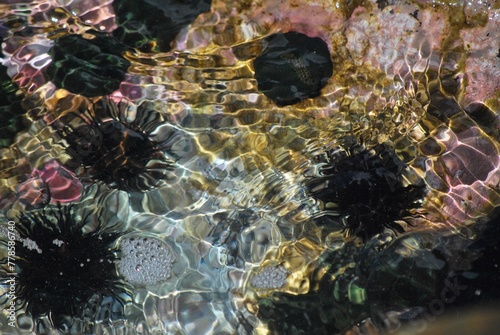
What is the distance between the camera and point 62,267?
11.1ft

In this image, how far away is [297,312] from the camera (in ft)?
12.2

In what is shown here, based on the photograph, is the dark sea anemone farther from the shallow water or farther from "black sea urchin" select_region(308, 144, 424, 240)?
"black sea urchin" select_region(308, 144, 424, 240)

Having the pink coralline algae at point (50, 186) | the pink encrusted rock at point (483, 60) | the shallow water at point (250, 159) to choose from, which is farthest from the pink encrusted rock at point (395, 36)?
the pink coralline algae at point (50, 186)

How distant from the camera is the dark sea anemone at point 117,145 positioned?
3.70m

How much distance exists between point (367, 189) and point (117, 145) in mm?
1852

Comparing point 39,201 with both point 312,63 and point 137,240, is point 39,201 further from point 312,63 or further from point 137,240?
point 312,63

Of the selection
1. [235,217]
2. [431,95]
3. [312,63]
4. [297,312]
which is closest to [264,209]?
[235,217]

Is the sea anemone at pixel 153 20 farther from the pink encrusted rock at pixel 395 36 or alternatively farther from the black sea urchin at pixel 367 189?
the black sea urchin at pixel 367 189

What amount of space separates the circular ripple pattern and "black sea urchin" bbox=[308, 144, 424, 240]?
0.56 m

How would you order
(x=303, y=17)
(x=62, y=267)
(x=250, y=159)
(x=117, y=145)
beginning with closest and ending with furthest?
1. (x=62, y=267)
2. (x=117, y=145)
3. (x=303, y=17)
4. (x=250, y=159)

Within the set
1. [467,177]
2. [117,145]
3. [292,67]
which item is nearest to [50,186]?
[117,145]

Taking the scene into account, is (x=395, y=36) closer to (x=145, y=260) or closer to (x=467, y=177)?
(x=467, y=177)

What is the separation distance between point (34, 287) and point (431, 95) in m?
3.31

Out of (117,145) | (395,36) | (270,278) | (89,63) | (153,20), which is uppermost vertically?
(395,36)
